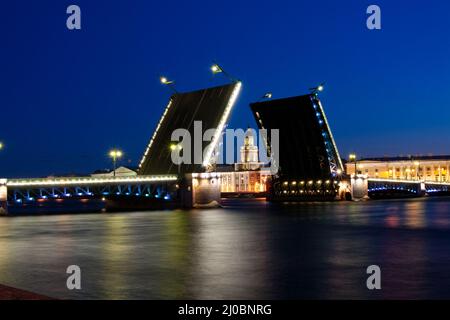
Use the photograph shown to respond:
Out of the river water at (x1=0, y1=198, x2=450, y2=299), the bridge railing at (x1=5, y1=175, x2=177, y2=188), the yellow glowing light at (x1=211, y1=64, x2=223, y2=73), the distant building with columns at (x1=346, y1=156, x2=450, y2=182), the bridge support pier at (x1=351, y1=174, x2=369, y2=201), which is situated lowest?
the river water at (x1=0, y1=198, x2=450, y2=299)

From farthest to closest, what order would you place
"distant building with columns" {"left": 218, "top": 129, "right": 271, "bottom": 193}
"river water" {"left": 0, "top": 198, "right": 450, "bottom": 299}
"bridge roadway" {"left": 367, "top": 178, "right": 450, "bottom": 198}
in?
"distant building with columns" {"left": 218, "top": 129, "right": 271, "bottom": 193}
"bridge roadway" {"left": 367, "top": 178, "right": 450, "bottom": 198}
"river water" {"left": 0, "top": 198, "right": 450, "bottom": 299}

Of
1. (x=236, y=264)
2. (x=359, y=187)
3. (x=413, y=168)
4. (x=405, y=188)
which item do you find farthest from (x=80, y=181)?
(x=413, y=168)

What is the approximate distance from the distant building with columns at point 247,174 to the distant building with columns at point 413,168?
20284mm

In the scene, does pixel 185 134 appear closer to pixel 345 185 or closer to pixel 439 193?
pixel 345 185

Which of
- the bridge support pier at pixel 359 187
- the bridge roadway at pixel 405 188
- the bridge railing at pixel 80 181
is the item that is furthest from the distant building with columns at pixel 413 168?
the bridge railing at pixel 80 181

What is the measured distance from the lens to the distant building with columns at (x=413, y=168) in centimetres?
12575

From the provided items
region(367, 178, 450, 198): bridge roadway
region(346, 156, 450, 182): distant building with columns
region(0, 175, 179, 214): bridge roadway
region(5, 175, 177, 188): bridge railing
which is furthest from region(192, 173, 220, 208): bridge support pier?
region(346, 156, 450, 182): distant building with columns

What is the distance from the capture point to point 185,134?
2330 inches

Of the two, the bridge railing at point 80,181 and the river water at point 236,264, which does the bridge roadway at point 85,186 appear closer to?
the bridge railing at point 80,181

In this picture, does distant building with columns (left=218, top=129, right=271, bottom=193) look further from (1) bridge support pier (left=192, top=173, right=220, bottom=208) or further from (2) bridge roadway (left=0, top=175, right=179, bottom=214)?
(1) bridge support pier (left=192, top=173, right=220, bottom=208)

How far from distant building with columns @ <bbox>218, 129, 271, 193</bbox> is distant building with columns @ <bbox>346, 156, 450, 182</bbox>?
20.3 m

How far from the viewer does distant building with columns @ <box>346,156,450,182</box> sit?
126m
